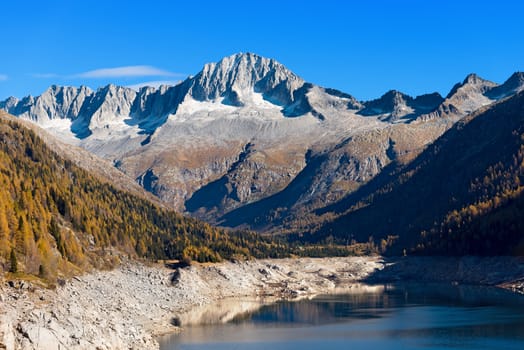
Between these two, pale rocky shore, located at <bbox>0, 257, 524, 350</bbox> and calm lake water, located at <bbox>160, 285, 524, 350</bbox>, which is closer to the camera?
pale rocky shore, located at <bbox>0, 257, 524, 350</bbox>

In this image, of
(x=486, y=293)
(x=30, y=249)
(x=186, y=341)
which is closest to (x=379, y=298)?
(x=486, y=293)

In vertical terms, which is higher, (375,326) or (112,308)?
(112,308)

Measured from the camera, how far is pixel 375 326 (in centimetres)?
14412

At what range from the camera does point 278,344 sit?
124 meters

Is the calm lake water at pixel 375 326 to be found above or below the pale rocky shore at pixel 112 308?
below

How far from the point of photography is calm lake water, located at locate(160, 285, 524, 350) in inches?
4845

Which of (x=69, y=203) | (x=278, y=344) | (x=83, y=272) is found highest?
(x=69, y=203)

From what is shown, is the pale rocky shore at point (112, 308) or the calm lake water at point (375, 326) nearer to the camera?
the pale rocky shore at point (112, 308)

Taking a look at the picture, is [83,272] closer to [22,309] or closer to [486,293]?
[22,309]

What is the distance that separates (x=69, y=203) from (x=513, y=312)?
102 m

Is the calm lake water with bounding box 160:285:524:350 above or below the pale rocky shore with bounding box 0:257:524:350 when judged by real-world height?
below

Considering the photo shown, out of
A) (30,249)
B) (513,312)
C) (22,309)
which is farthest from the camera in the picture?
(513,312)

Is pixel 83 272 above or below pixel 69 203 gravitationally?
below

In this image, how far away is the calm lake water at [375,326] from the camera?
123m
